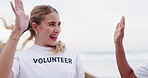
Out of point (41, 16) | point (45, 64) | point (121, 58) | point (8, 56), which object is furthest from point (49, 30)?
point (121, 58)

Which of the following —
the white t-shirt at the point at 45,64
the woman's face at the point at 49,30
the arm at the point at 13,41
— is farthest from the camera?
the woman's face at the point at 49,30

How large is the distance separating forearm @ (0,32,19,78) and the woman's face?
1.85ft

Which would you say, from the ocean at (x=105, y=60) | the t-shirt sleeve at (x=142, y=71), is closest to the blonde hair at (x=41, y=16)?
the t-shirt sleeve at (x=142, y=71)

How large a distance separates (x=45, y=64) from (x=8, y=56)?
552mm

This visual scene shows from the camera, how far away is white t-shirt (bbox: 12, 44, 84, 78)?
3293 mm

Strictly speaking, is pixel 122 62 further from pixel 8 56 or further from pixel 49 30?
pixel 8 56

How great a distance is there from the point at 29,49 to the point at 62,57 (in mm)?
340

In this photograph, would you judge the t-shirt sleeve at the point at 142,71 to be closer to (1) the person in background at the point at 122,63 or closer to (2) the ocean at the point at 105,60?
(1) the person in background at the point at 122,63

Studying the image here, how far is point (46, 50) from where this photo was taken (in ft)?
11.5

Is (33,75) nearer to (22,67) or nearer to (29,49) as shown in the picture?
(22,67)

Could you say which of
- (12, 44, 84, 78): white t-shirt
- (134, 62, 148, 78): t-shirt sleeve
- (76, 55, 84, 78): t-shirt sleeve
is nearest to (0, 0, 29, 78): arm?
(12, 44, 84, 78): white t-shirt

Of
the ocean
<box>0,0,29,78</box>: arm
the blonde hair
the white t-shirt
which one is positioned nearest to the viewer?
<box>0,0,29,78</box>: arm

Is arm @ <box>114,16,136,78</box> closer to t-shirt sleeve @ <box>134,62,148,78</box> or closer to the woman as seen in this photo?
t-shirt sleeve @ <box>134,62,148,78</box>

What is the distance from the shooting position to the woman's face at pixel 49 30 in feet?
11.2
